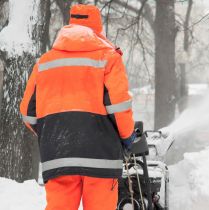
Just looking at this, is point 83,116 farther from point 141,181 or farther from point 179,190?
point 179,190

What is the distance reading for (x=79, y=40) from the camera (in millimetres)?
3488

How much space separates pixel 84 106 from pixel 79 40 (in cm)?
45

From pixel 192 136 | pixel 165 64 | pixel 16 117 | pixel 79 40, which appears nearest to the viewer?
pixel 79 40

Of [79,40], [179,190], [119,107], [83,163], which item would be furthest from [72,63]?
[179,190]

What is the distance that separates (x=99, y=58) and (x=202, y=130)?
7924 mm

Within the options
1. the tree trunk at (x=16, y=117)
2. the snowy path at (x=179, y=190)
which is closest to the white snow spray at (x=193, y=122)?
the snowy path at (x=179, y=190)

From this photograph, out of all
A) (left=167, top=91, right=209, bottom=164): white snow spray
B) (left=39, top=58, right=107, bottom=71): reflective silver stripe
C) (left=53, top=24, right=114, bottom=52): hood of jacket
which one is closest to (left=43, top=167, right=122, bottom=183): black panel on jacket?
(left=39, top=58, right=107, bottom=71): reflective silver stripe

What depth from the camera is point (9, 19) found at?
6.89 m

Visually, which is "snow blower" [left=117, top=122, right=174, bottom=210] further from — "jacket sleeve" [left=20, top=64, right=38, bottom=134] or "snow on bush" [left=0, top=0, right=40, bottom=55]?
"snow on bush" [left=0, top=0, right=40, bottom=55]

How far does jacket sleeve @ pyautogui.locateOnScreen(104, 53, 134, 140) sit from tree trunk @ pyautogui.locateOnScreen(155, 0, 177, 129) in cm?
948

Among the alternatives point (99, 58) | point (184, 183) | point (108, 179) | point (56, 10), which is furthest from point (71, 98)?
point (56, 10)

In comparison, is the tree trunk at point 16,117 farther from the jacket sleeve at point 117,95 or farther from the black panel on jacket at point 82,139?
the jacket sleeve at point 117,95

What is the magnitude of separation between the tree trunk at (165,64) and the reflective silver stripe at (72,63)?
372 inches

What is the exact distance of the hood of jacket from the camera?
3.48 meters
